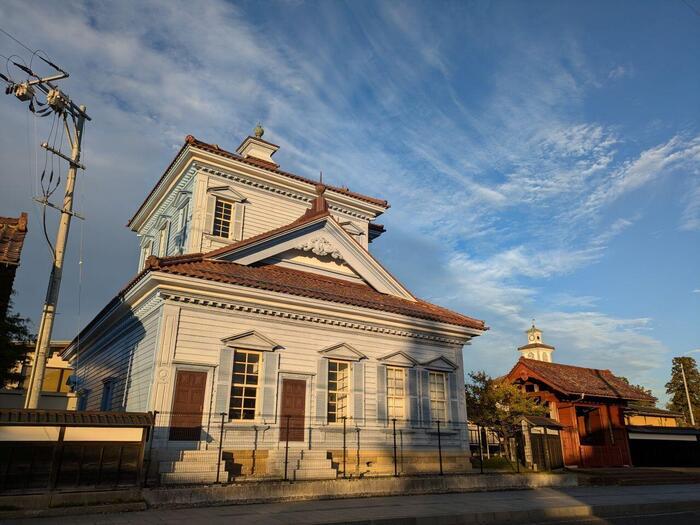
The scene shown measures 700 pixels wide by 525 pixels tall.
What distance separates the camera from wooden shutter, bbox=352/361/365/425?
16.4m

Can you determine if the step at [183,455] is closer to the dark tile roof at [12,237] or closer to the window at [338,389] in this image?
the window at [338,389]

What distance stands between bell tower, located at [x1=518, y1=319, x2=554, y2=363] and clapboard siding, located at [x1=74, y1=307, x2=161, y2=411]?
254ft

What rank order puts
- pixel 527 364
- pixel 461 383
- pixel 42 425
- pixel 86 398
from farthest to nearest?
pixel 527 364 < pixel 86 398 < pixel 461 383 < pixel 42 425

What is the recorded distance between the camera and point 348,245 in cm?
1975

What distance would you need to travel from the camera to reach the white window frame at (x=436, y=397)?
18422mm

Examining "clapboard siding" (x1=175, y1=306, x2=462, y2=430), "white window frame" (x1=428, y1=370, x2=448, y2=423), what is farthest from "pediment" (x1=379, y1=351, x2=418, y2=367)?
"white window frame" (x1=428, y1=370, x2=448, y2=423)

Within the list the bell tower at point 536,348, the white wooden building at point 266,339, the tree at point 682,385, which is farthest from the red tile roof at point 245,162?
the bell tower at point 536,348

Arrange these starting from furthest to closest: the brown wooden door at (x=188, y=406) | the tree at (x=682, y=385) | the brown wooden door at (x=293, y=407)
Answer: the tree at (x=682, y=385), the brown wooden door at (x=293, y=407), the brown wooden door at (x=188, y=406)

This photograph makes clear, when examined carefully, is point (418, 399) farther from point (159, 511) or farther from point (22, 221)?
point (22, 221)

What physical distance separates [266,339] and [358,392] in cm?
372

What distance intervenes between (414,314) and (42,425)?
39.3 feet

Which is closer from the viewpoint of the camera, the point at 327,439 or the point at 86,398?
the point at 327,439

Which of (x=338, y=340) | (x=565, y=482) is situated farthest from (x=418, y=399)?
(x=565, y=482)

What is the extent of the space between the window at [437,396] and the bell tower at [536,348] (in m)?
72.2
